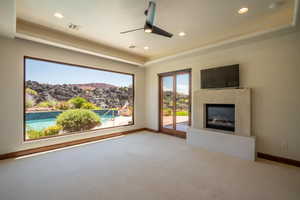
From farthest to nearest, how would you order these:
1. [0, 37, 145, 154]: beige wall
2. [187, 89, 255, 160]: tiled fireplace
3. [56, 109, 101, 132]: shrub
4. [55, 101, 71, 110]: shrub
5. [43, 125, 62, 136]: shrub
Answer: [56, 109, 101, 132]: shrub < [55, 101, 71, 110]: shrub < [43, 125, 62, 136]: shrub < [187, 89, 255, 160]: tiled fireplace < [0, 37, 145, 154]: beige wall

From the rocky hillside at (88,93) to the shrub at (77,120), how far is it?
44 cm

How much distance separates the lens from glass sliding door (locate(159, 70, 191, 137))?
479 cm

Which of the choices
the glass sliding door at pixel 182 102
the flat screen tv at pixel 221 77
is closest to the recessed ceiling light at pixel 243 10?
the flat screen tv at pixel 221 77

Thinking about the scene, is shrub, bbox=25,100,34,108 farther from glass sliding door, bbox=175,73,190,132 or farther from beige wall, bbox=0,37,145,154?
glass sliding door, bbox=175,73,190,132

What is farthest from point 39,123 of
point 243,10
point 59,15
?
point 243,10

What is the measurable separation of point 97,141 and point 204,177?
11.0ft

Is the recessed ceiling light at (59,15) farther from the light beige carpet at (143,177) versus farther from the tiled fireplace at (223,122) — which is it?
the tiled fireplace at (223,122)

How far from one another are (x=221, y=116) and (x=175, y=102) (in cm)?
169

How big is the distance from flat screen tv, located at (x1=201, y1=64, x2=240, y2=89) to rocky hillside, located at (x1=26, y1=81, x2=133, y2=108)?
9.88 ft

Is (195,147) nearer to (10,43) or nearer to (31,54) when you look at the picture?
(31,54)

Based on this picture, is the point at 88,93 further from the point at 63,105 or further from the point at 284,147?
the point at 284,147

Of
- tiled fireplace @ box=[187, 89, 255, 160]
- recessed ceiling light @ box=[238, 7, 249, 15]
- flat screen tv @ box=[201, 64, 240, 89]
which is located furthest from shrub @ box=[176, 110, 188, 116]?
recessed ceiling light @ box=[238, 7, 249, 15]

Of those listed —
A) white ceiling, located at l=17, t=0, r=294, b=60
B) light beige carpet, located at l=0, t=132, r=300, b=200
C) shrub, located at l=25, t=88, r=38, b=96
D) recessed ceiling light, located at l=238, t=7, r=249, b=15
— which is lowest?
light beige carpet, located at l=0, t=132, r=300, b=200

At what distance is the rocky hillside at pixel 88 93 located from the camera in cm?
375
